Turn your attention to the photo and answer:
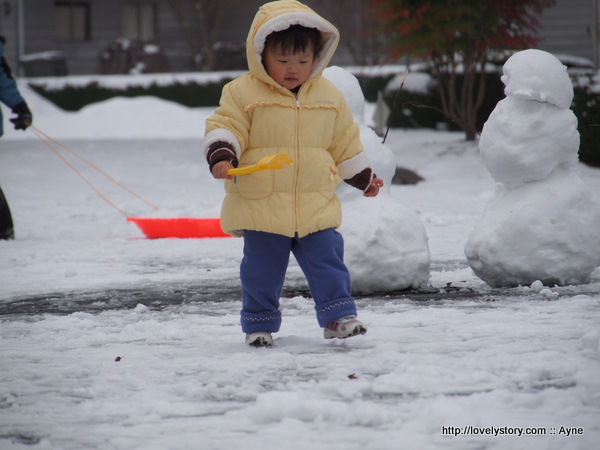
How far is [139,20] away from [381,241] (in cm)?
2388

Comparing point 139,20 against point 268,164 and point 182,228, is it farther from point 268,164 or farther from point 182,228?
point 268,164

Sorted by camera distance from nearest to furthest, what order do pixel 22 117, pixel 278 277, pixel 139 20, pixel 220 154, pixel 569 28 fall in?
pixel 220 154 → pixel 278 277 → pixel 22 117 → pixel 569 28 → pixel 139 20

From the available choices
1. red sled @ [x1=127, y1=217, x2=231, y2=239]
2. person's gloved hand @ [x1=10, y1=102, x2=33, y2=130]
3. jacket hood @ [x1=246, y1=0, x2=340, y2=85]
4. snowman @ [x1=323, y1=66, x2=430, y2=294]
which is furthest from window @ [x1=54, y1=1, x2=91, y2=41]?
jacket hood @ [x1=246, y1=0, x2=340, y2=85]

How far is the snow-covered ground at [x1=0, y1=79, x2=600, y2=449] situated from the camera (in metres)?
2.42

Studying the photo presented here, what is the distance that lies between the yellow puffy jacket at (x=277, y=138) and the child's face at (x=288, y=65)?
0.04m

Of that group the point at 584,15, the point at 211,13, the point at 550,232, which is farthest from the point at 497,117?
the point at 211,13

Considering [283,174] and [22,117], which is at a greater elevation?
[283,174]

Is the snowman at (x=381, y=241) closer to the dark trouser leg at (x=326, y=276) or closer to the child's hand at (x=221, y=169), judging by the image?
the dark trouser leg at (x=326, y=276)

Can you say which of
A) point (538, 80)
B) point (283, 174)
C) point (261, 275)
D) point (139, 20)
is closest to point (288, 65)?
point (283, 174)

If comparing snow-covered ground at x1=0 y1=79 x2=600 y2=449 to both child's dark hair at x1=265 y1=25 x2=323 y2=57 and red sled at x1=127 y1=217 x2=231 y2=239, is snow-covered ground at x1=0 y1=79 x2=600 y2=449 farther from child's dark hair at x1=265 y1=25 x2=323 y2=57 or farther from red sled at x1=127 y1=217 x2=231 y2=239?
child's dark hair at x1=265 y1=25 x2=323 y2=57

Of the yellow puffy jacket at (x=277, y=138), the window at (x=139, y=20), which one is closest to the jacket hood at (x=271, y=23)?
the yellow puffy jacket at (x=277, y=138)

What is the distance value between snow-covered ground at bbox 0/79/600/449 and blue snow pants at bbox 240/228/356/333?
0.14 metres

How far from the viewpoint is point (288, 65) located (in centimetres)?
345

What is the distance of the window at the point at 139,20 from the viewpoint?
87.0 ft
